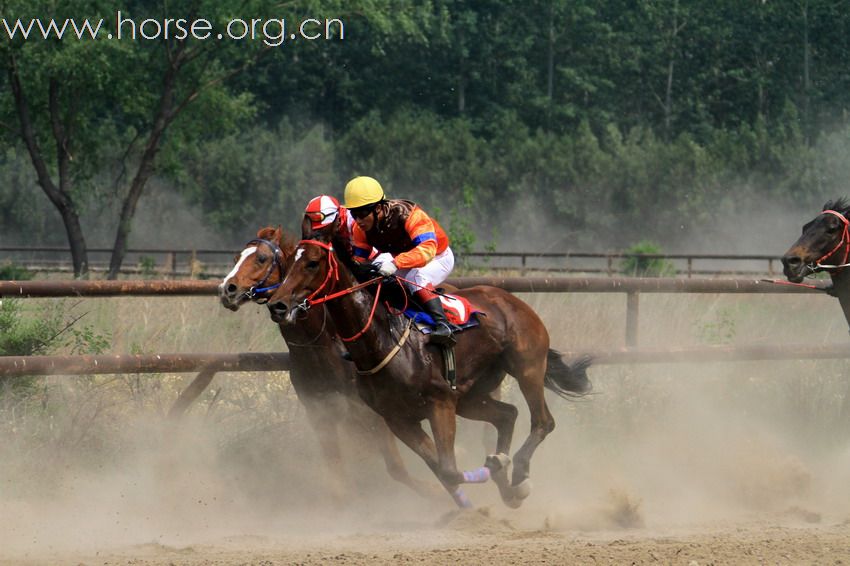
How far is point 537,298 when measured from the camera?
11.8 meters

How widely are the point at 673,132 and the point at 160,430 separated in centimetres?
4613

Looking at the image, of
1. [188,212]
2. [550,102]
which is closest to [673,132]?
[550,102]

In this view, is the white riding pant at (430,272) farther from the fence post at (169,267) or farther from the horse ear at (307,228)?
the fence post at (169,267)

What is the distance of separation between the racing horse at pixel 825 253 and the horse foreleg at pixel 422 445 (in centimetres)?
314

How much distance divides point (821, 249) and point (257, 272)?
14.2ft

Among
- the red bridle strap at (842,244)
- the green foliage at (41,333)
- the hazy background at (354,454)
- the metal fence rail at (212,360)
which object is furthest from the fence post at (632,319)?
the green foliage at (41,333)

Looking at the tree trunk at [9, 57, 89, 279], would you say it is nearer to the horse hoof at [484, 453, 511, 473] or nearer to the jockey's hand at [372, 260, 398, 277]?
the horse hoof at [484, 453, 511, 473]

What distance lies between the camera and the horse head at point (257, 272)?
23.1ft

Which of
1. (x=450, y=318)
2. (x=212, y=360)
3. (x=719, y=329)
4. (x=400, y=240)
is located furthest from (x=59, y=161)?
(x=450, y=318)

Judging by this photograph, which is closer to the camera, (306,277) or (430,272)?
(306,277)

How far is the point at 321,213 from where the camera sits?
280 inches

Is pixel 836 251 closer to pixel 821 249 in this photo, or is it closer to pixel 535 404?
pixel 821 249

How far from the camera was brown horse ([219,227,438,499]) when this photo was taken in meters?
7.50

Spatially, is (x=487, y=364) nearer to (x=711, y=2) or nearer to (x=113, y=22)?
(x=113, y=22)
